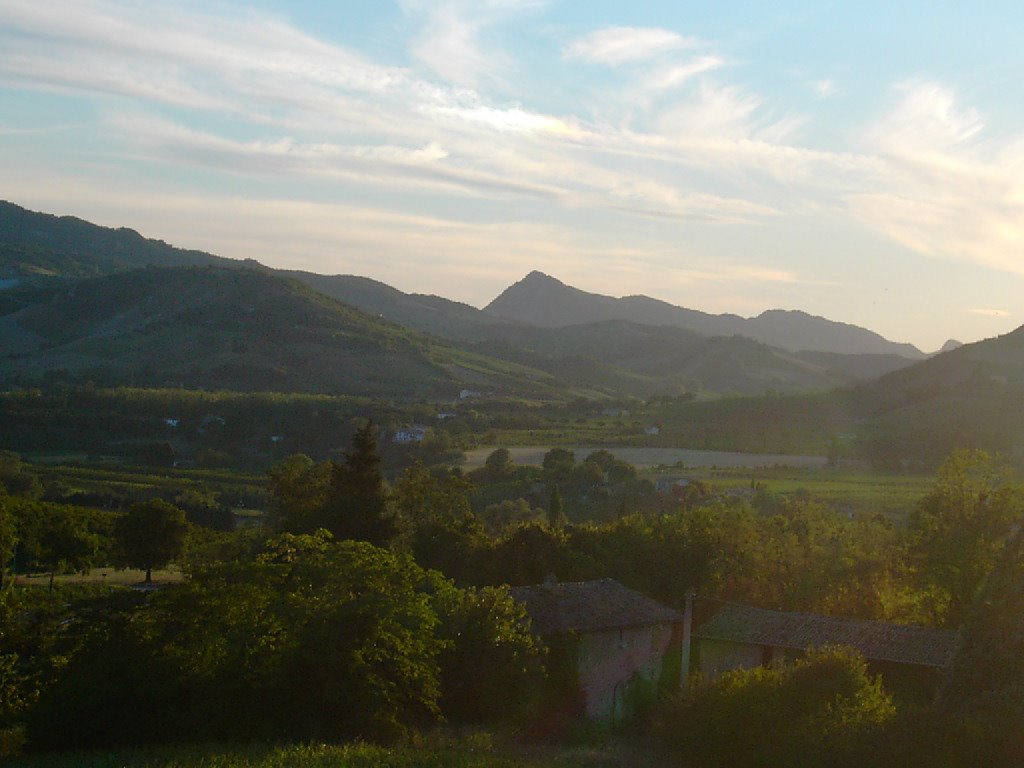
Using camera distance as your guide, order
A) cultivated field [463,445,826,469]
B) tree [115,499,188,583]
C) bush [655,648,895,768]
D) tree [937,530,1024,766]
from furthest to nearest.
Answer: cultivated field [463,445,826,469]
tree [115,499,188,583]
bush [655,648,895,768]
tree [937,530,1024,766]

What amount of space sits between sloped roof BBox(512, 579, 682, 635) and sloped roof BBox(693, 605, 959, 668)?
1.50 metres

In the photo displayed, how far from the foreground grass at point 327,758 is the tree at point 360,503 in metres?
15.0

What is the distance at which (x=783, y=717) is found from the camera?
57.4 ft

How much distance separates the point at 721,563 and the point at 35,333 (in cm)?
15741

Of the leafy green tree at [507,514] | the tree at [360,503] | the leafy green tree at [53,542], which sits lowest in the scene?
the leafy green tree at [53,542]

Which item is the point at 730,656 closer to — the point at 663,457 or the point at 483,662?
the point at 483,662

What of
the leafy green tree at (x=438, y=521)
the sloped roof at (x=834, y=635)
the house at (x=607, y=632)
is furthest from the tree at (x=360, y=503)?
the sloped roof at (x=834, y=635)

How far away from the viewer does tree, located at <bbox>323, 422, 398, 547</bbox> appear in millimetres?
32438

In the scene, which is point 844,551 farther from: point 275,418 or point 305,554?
point 275,418

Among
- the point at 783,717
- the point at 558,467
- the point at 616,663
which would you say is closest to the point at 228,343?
the point at 558,467

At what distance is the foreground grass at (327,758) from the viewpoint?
1372cm

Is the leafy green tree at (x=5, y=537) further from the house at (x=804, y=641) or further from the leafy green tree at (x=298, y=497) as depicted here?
the house at (x=804, y=641)

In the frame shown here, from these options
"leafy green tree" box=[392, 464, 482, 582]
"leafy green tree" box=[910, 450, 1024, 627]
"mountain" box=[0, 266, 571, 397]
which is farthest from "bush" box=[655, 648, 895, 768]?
"mountain" box=[0, 266, 571, 397]

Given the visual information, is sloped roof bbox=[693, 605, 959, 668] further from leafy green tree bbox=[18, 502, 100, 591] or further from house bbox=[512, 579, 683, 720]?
leafy green tree bbox=[18, 502, 100, 591]
